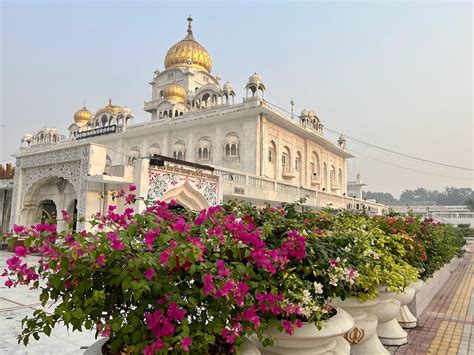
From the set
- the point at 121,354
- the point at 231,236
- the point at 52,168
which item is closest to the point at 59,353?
the point at 121,354

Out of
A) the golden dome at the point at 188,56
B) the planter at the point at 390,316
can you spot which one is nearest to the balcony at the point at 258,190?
the planter at the point at 390,316

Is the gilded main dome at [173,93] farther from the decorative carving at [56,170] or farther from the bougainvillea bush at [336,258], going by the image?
the bougainvillea bush at [336,258]

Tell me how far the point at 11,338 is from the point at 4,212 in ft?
53.0

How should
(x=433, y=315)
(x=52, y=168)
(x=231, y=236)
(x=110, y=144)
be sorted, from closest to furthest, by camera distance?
(x=231, y=236) → (x=433, y=315) → (x=52, y=168) → (x=110, y=144)

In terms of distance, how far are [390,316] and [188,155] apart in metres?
21.9

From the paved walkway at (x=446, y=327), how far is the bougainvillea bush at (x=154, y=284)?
2.78m

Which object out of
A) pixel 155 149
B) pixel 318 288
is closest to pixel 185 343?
pixel 318 288

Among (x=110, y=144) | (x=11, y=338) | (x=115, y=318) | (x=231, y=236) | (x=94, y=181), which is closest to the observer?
(x=115, y=318)

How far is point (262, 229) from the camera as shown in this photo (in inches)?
98.0

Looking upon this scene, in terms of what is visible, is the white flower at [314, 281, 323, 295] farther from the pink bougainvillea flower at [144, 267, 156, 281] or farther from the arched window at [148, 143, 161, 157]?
the arched window at [148, 143, 161, 157]

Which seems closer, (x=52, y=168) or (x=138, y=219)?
(x=138, y=219)

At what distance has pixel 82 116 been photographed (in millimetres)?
35688

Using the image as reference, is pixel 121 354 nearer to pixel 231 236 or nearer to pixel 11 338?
pixel 231 236

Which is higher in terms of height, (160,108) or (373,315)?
(160,108)
